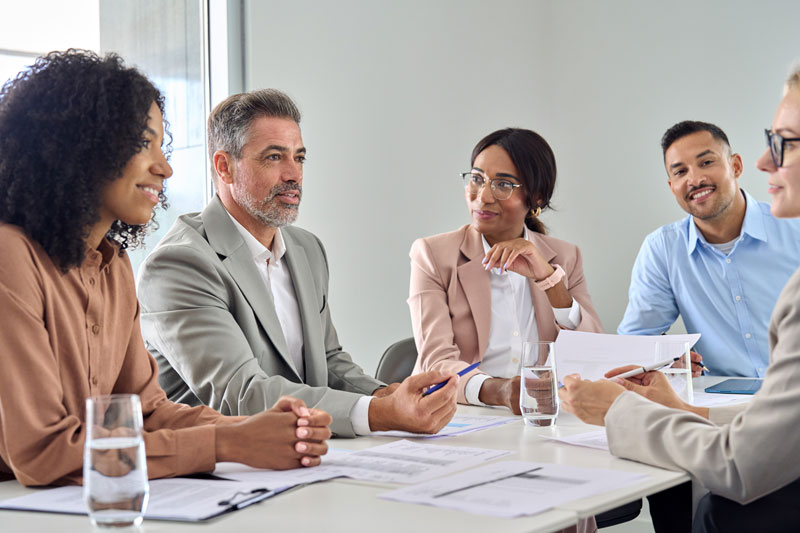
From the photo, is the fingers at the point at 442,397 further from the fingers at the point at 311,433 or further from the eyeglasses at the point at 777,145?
the eyeglasses at the point at 777,145

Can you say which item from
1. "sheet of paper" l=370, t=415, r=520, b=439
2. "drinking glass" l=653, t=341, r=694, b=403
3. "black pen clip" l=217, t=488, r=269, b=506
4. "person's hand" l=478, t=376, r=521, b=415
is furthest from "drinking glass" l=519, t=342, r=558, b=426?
"black pen clip" l=217, t=488, r=269, b=506

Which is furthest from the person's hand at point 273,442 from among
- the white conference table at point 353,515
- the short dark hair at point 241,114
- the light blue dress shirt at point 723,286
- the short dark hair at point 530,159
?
the light blue dress shirt at point 723,286

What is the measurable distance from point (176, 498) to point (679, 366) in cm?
138

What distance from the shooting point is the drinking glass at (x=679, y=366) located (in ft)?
6.60

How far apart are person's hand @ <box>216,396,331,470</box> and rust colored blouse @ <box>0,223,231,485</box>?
3cm

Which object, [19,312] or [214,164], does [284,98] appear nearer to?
[214,164]

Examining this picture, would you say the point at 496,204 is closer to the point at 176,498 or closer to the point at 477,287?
the point at 477,287

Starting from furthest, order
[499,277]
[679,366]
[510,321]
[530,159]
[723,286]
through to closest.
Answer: [723,286]
[530,159]
[499,277]
[510,321]
[679,366]

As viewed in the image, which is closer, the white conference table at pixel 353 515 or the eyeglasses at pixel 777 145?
the white conference table at pixel 353 515

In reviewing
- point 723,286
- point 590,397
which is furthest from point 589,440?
point 723,286

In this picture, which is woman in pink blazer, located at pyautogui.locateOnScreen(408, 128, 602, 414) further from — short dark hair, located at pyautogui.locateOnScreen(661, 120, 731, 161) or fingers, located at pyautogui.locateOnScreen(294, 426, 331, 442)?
fingers, located at pyautogui.locateOnScreen(294, 426, 331, 442)

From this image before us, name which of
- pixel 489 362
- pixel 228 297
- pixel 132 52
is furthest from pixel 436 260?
pixel 132 52

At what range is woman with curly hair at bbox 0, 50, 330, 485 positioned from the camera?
54.1 inches

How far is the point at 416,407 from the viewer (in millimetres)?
1757
